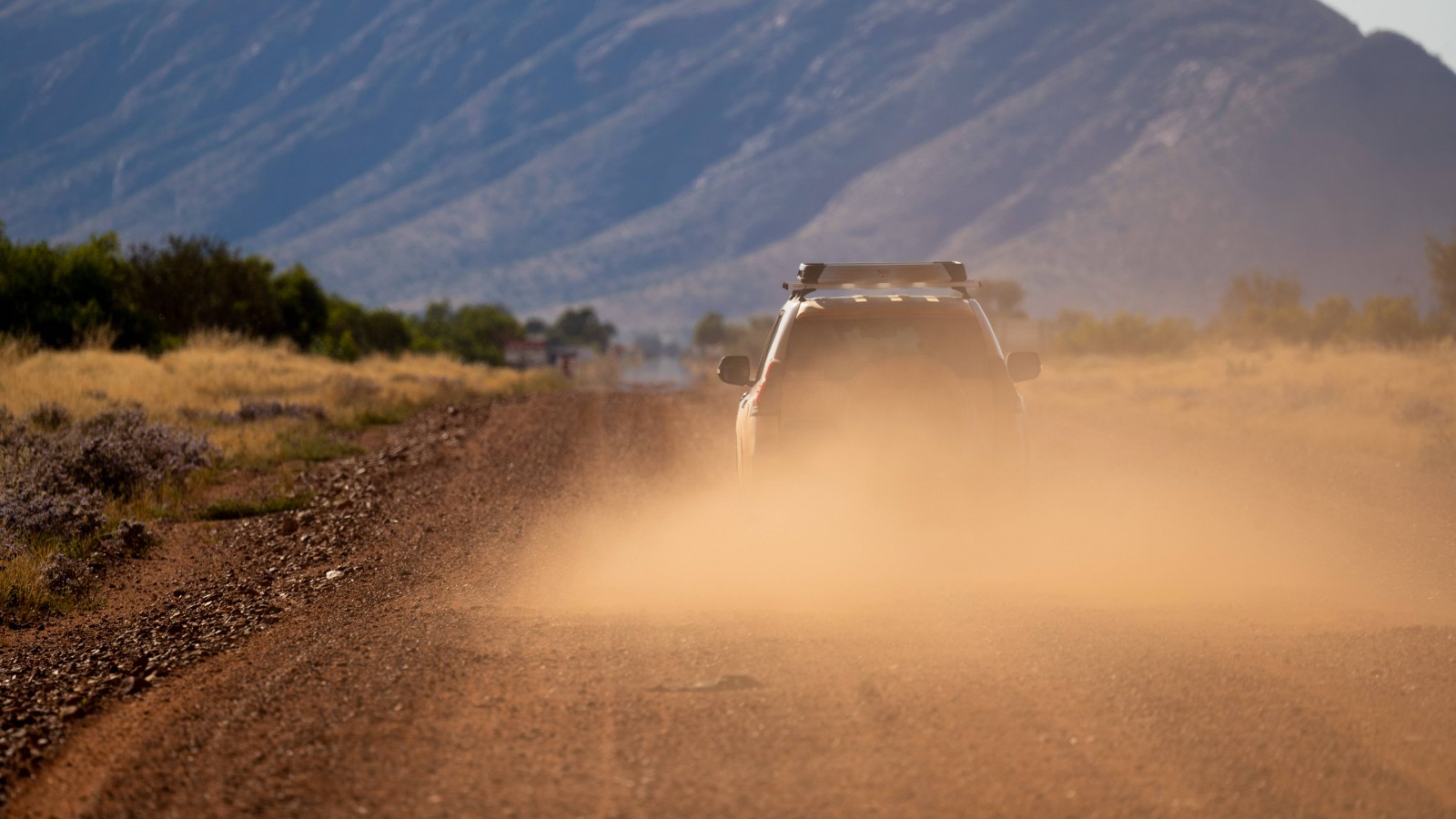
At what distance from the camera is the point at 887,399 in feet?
30.2

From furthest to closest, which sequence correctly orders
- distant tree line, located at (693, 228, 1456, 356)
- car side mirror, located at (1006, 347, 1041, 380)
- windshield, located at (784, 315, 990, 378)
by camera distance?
distant tree line, located at (693, 228, 1456, 356) < car side mirror, located at (1006, 347, 1041, 380) < windshield, located at (784, 315, 990, 378)

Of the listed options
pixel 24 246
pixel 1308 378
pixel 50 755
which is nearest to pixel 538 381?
pixel 24 246

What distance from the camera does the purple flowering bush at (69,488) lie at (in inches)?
411

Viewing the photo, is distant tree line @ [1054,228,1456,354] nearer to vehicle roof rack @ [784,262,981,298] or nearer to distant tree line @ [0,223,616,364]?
distant tree line @ [0,223,616,364]

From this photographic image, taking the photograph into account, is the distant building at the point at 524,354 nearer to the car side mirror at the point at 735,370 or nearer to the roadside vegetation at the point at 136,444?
the roadside vegetation at the point at 136,444

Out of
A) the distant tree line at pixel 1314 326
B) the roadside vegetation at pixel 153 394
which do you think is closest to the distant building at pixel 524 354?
the distant tree line at pixel 1314 326

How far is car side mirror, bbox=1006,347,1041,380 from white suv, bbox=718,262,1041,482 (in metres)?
0.72

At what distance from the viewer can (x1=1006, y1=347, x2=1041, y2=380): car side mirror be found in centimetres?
1032

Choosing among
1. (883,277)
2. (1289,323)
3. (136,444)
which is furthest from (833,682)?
(1289,323)

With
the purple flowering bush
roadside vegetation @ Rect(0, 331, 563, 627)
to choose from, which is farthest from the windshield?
the purple flowering bush

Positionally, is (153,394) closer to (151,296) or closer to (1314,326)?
(151,296)

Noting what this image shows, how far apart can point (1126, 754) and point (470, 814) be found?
2.52 m

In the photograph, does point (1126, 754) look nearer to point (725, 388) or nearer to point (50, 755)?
point (50, 755)

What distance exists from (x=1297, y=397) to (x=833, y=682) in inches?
877
